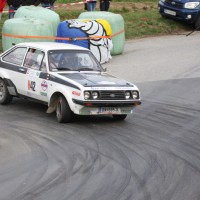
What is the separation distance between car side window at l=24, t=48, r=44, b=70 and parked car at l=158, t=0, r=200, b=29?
12607 mm

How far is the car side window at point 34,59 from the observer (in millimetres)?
12969

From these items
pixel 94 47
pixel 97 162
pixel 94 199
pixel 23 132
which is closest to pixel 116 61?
pixel 94 47

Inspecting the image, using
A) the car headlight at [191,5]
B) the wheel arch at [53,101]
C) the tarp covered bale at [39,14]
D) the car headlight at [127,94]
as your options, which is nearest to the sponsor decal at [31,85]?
the wheel arch at [53,101]

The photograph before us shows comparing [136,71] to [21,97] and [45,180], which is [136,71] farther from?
[45,180]

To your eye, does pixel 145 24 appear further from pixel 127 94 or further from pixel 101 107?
pixel 101 107

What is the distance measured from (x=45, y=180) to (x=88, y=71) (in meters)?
4.85

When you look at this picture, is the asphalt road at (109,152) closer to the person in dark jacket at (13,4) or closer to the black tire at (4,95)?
the black tire at (4,95)

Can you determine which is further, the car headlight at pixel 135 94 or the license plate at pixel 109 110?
the car headlight at pixel 135 94

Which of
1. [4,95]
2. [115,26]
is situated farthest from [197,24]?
[4,95]

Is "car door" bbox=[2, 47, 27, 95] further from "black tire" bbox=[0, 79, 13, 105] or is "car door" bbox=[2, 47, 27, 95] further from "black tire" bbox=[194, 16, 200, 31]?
"black tire" bbox=[194, 16, 200, 31]

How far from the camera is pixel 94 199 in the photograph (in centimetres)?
758

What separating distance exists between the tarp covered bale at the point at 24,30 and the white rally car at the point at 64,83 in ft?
14.1

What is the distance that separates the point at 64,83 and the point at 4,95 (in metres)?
2.02

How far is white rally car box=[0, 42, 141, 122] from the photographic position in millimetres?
11742
